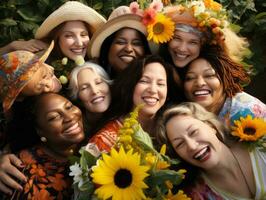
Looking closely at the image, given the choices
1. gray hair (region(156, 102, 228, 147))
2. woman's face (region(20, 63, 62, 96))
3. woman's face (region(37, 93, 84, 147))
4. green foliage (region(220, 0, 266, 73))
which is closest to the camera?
gray hair (region(156, 102, 228, 147))

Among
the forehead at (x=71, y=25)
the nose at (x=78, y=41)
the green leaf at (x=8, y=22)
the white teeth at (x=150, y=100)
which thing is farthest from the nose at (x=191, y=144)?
the green leaf at (x=8, y=22)

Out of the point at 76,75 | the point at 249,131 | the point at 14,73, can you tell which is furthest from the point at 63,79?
the point at 249,131

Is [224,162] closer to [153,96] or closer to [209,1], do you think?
[153,96]

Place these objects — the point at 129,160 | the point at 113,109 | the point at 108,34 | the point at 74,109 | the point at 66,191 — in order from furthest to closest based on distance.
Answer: the point at 108,34
the point at 113,109
the point at 74,109
the point at 66,191
the point at 129,160

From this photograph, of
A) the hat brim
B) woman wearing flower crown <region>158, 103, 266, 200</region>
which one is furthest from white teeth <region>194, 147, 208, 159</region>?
the hat brim

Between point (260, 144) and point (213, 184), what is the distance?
40 cm

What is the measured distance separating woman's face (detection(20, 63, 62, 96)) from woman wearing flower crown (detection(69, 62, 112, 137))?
0.18 metres

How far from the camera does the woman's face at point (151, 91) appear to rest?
3172mm

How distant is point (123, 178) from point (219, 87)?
1526mm

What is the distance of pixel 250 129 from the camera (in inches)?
110

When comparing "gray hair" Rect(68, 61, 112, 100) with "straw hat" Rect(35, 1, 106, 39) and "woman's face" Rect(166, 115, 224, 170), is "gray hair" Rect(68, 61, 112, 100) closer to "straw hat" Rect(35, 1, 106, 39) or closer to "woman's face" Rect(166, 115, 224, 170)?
"straw hat" Rect(35, 1, 106, 39)

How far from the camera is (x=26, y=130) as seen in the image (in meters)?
3.21

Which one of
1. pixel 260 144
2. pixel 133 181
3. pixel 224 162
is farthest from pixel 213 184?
pixel 133 181

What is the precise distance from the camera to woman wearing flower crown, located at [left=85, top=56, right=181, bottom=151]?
318cm
